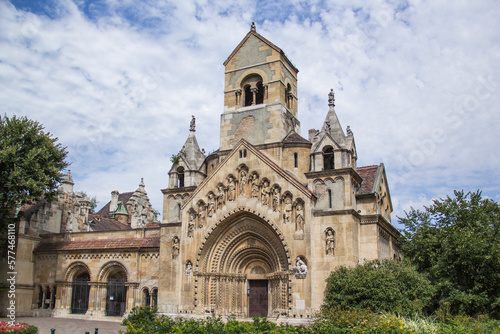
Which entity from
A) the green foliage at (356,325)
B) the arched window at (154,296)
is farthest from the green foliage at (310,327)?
the arched window at (154,296)

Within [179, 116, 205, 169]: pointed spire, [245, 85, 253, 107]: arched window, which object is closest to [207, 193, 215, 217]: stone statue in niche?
[179, 116, 205, 169]: pointed spire

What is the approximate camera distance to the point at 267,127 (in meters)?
32.3

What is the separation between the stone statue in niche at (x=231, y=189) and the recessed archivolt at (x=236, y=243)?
0.90 m

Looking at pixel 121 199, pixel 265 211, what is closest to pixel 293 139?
pixel 265 211

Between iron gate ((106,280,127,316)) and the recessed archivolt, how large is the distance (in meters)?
8.45

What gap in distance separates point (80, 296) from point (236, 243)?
1442cm

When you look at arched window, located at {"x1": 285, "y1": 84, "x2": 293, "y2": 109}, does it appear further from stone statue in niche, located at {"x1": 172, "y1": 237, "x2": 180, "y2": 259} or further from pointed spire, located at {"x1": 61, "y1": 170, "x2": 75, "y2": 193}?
pointed spire, located at {"x1": 61, "y1": 170, "x2": 75, "y2": 193}

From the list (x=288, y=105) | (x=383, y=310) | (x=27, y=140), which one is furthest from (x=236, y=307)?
(x=27, y=140)

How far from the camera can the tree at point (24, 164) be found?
3291 centimetres

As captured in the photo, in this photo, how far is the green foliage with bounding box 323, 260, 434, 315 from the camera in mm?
22875

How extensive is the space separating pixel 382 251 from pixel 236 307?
9690mm

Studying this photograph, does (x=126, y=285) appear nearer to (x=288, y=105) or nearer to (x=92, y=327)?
(x=92, y=327)

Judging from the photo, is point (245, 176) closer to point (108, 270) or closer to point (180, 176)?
point (180, 176)

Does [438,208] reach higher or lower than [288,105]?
lower
